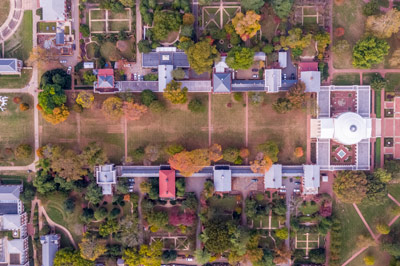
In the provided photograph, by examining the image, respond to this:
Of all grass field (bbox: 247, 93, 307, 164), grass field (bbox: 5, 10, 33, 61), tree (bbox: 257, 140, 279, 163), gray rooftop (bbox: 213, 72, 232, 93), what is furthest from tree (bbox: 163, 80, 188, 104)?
grass field (bbox: 5, 10, 33, 61)

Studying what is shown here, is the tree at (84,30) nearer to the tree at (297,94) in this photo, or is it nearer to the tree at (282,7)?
the tree at (282,7)

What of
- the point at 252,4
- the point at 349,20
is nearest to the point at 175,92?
the point at 252,4

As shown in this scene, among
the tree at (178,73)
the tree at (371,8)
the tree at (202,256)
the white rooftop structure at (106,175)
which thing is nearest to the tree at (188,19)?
the tree at (178,73)

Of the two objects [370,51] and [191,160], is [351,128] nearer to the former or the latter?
[370,51]

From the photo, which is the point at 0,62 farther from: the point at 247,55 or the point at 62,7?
the point at 247,55

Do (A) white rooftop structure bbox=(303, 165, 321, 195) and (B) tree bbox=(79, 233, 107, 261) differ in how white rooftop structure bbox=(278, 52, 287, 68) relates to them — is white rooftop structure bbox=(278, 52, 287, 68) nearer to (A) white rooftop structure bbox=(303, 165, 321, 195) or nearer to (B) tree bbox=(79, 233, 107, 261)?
(A) white rooftop structure bbox=(303, 165, 321, 195)

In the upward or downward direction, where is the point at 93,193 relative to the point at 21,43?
downward
